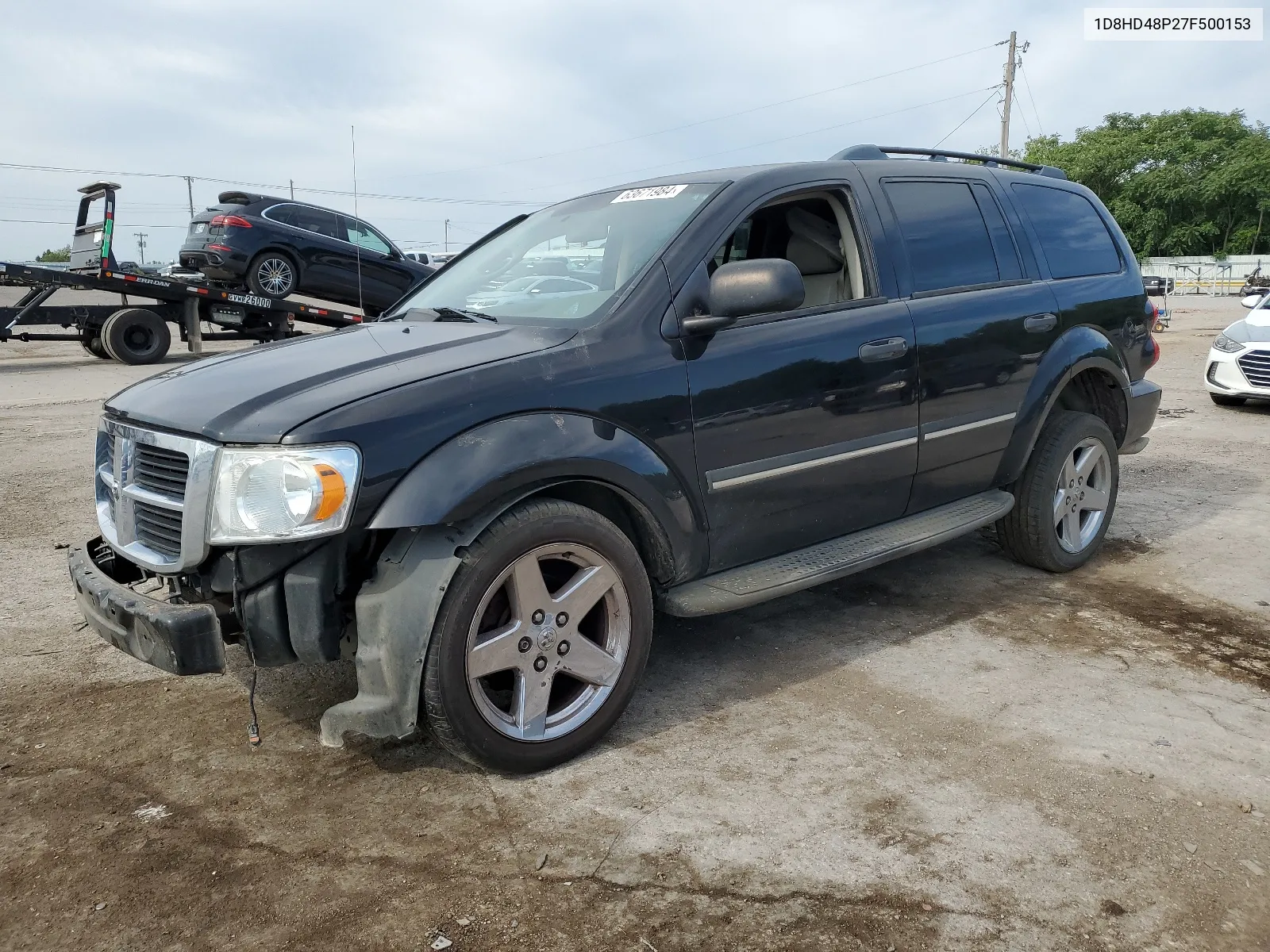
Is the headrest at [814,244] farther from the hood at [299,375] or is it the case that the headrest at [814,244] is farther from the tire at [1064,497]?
the tire at [1064,497]

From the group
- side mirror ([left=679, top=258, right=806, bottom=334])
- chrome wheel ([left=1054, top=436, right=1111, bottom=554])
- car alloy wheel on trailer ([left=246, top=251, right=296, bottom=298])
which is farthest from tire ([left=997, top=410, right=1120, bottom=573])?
car alloy wheel on trailer ([left=246, top=251, right=296, bottom=298])

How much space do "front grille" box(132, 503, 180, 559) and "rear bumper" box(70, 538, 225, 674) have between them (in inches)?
5.9

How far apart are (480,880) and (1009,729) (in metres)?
1.79

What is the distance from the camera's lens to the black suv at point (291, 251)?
553 inches

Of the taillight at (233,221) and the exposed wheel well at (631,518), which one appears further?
the taillight at (233,221)

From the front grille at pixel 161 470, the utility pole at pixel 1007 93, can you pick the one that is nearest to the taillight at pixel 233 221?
the front grille at pixel 161 470

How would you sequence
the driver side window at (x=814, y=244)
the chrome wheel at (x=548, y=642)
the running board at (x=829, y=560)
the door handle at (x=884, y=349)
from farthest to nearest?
1. the driver side window at (x=814, y=244)
2. the door handle at (x=884, y=349)
3. the running board at (x=829, y=560)
4. the chrome wheel at (x=548, y=642)

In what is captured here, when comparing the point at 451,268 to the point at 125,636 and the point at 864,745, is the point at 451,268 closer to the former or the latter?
the point at 125,636

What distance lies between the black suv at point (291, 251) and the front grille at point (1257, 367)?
10947 millimetres

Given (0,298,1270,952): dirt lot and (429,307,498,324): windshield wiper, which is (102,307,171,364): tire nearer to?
(0,298,1270,952): dirt lot

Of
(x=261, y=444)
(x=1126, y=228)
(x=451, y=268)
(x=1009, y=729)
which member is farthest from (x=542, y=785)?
(x=1126, y=228)

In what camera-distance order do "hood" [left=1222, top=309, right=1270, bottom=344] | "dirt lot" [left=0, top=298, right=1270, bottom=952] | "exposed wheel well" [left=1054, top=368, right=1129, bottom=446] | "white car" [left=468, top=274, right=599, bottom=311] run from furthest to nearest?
"hood" [left=1222, top=309, right=1270, bottom=344]
"exposed wheel well" [left=1054, top=368, right=1129, bottom=446]
"white car" [left=468, top=274, right=599, bottom=311]
"dirt lot" [left=0, top=298, right=1270, bottom=952]

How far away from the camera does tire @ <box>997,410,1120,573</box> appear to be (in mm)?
4566

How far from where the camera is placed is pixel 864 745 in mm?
3062
